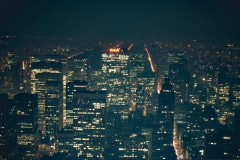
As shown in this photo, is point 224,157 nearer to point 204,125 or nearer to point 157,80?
point 204,125

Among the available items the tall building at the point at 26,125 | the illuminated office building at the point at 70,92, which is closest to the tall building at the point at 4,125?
the tall building at the point at 26,125

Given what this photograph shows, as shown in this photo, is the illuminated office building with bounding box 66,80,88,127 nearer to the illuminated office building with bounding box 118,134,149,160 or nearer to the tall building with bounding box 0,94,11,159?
the illuminated office building with bounding box 118,134,149,160

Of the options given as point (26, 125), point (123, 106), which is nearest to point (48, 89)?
point (26, 125)

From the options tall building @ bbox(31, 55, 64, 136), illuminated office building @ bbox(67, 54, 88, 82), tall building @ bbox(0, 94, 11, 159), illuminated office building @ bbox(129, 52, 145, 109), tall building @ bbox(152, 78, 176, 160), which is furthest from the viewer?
illuminated office building @ bbox(129, 52, 145, 109)

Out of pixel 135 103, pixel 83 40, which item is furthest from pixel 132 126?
pixel 83 40

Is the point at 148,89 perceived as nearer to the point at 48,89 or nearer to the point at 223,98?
the point at 223,98

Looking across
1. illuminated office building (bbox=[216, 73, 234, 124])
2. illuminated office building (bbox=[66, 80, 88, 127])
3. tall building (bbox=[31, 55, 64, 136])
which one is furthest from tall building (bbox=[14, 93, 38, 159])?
illuminated office building (bbox=[216, 73, 234, 124])

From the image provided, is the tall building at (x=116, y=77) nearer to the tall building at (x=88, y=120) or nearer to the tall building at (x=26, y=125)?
the tall building at (x=88, y=120)
